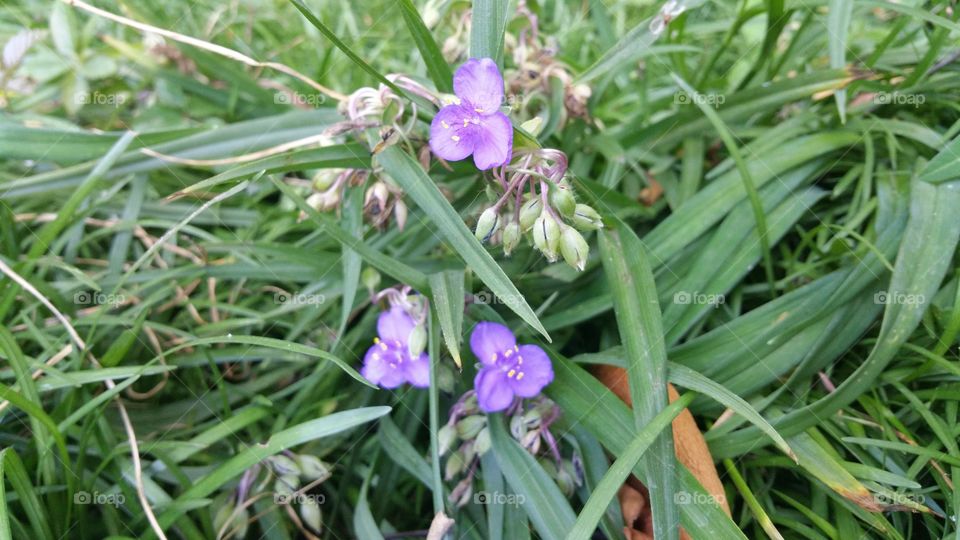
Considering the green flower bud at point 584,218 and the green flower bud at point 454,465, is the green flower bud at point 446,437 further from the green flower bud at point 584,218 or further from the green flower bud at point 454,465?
the green flower bud at point 584,218

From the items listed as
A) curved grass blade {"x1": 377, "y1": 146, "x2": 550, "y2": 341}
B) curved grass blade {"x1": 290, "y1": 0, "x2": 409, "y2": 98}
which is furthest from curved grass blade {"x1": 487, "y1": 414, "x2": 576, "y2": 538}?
curved grass blade {"x1": 290, "y1": 0, "x2": 409, "y2": 98}

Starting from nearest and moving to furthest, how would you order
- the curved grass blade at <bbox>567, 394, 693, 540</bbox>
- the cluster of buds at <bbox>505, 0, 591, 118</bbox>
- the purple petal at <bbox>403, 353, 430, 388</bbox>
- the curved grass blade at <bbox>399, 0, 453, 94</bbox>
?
the curved grass blade at <bbox>567, 394, 693, 540</bbox>, the curved grass blade at <bbox>399, 0, 453, 94</bbox>, the purple petal at <bbox>403, 353, 430, 388</bbox>, the cluster of buds at <bbox>505, 0, 591, 118</bbox>

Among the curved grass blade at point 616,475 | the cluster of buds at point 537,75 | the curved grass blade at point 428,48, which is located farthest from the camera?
the cluster of buds at point 537,75

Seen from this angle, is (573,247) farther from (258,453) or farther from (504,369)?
(258,453)

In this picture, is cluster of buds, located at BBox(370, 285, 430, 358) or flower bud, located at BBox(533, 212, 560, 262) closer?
flower bud, located at BBox(533, 212, 560, 262)

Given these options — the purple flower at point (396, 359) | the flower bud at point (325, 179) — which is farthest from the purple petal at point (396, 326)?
the flower bud at point (325, 179)

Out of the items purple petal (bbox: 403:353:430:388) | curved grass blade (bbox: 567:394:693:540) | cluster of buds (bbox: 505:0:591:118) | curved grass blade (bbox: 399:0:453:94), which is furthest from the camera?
cluster of buds (bbox: 505:0:591:118)

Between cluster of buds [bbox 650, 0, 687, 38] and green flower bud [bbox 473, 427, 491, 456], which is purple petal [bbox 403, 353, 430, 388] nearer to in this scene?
green flower bud [bbox 473, 427, 491, 456]
